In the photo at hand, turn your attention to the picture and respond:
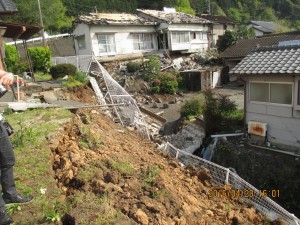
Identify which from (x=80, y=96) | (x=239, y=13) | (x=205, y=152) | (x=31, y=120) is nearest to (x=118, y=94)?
(x=80, y=96)

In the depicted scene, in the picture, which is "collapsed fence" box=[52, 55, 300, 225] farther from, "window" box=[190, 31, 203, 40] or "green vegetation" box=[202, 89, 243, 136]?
"window" box=[190, 31, 203, 40]

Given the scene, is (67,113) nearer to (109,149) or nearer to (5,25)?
(109,149)

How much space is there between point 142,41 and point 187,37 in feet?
15.5

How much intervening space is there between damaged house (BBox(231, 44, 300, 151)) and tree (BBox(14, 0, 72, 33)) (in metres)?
32.6

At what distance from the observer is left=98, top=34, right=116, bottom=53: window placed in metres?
21.8

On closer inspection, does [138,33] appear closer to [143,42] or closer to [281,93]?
[143,42]

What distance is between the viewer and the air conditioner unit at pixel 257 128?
898 cm

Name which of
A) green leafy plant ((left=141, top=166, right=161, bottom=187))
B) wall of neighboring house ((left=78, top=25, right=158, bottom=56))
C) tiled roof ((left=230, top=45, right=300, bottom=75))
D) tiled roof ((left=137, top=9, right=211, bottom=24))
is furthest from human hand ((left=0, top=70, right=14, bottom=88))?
tiled roof ((left=137, top=9, right=211, bottom=24))

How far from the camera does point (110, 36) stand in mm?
22250

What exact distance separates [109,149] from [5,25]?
29.7 feet

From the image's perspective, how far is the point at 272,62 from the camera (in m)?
8.62

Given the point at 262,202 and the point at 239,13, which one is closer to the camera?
the point at 262,202

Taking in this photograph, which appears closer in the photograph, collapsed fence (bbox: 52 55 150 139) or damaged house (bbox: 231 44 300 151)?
damaged house (bbox: 231 44 300 151)
